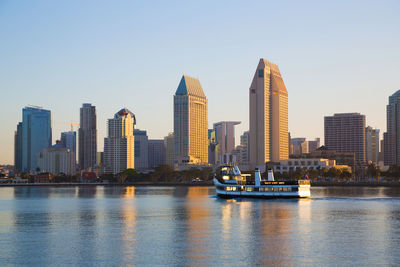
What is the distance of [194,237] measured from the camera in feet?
303

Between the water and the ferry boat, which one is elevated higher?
the ferry boat

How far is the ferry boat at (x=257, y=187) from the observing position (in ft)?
594

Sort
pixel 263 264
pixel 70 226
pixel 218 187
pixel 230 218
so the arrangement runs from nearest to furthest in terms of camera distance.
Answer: pixel 263 264 < pixel 70 226 < pixel 230 218 < pixel 218 187

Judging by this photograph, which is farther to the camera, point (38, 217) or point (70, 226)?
point (38, 217)

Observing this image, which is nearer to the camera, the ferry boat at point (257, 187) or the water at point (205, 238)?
the water at point (205, 238)

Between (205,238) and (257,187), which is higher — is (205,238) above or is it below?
below

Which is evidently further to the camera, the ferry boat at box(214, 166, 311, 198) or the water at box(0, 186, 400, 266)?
the ferry boat at box(214, 166, 311, 198)

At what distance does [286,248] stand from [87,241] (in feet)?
96.4

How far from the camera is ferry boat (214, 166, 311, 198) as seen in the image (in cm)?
18112

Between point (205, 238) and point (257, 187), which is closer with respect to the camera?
A: point (205, 238)

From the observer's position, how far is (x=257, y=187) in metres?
186

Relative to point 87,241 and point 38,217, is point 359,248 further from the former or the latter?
point 38,217

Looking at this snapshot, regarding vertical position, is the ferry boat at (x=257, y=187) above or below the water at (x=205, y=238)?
above

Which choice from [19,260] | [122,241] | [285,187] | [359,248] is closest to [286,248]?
[359,248]
